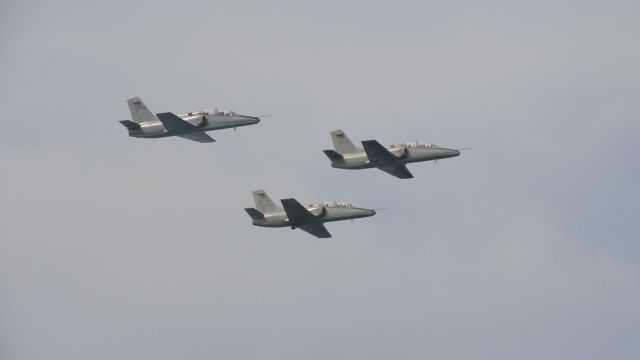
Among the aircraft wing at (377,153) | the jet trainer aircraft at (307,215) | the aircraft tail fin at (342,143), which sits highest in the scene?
the aircraft tail fin at (342,143)

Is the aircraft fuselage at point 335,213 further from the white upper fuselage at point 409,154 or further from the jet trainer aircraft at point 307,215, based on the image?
A: the white upper fuselage at point 409,154

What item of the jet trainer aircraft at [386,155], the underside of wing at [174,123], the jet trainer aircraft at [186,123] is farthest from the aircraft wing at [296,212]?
the underside of wing at [174,123]

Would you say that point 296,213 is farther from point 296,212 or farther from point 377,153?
point 377,153

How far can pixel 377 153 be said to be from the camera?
15325 centimetres

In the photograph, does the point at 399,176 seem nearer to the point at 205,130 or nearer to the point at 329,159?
the point at 329,159

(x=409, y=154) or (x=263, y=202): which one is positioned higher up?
(x=409, y=154)

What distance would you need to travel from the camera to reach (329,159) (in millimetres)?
156750

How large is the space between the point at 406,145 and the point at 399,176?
501 cm

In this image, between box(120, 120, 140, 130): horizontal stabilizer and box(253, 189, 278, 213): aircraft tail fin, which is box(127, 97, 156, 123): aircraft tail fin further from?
box(253, 189, 278, 213): aircraft tail fin

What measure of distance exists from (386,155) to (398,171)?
17.3 ft

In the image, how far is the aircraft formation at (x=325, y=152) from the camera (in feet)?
507

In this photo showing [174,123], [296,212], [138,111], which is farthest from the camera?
[138,111]

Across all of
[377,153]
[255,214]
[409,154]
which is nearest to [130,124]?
[255,214]

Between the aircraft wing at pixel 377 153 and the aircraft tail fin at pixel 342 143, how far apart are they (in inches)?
172
